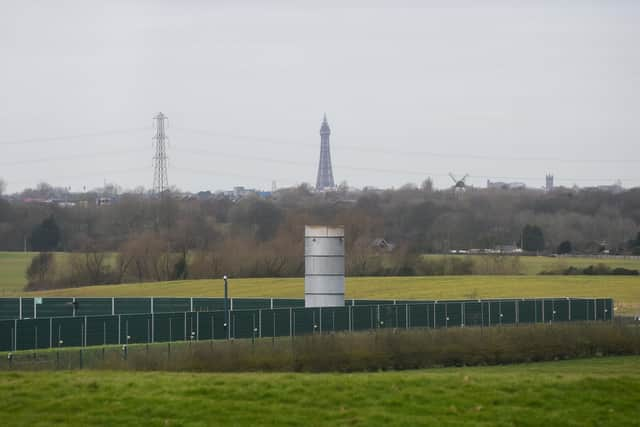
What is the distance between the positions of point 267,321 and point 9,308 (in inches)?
999

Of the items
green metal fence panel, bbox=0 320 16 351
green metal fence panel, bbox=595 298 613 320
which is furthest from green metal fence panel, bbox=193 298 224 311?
green metal fence panel, bbox=0 320 16 351

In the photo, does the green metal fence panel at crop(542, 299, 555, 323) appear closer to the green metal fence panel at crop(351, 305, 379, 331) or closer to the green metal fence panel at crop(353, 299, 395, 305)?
the green metal fence panel at crop(351, 305, 379, 331)

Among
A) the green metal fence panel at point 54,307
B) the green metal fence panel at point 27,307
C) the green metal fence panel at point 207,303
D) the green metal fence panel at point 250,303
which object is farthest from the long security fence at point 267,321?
the green metal fence panel at point 27,307

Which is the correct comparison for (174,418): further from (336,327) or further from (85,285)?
(85,285)

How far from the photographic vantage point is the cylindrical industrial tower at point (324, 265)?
168 ft

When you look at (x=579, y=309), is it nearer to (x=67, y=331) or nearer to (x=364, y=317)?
(x=364, y=317)

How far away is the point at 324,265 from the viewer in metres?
51.2

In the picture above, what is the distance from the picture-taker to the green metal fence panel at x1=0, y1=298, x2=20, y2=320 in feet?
219

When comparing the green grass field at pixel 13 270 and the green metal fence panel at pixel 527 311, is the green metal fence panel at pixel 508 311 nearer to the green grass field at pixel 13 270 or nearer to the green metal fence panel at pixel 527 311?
the green metal fence panel at pixel 527 311

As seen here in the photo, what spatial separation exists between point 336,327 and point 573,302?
14.9 meters

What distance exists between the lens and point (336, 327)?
158ft

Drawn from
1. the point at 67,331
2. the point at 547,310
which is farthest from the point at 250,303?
the point at 67,331

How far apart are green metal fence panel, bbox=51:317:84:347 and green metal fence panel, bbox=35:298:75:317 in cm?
2378

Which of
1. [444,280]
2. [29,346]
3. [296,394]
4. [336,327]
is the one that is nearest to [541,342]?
[336,327]
